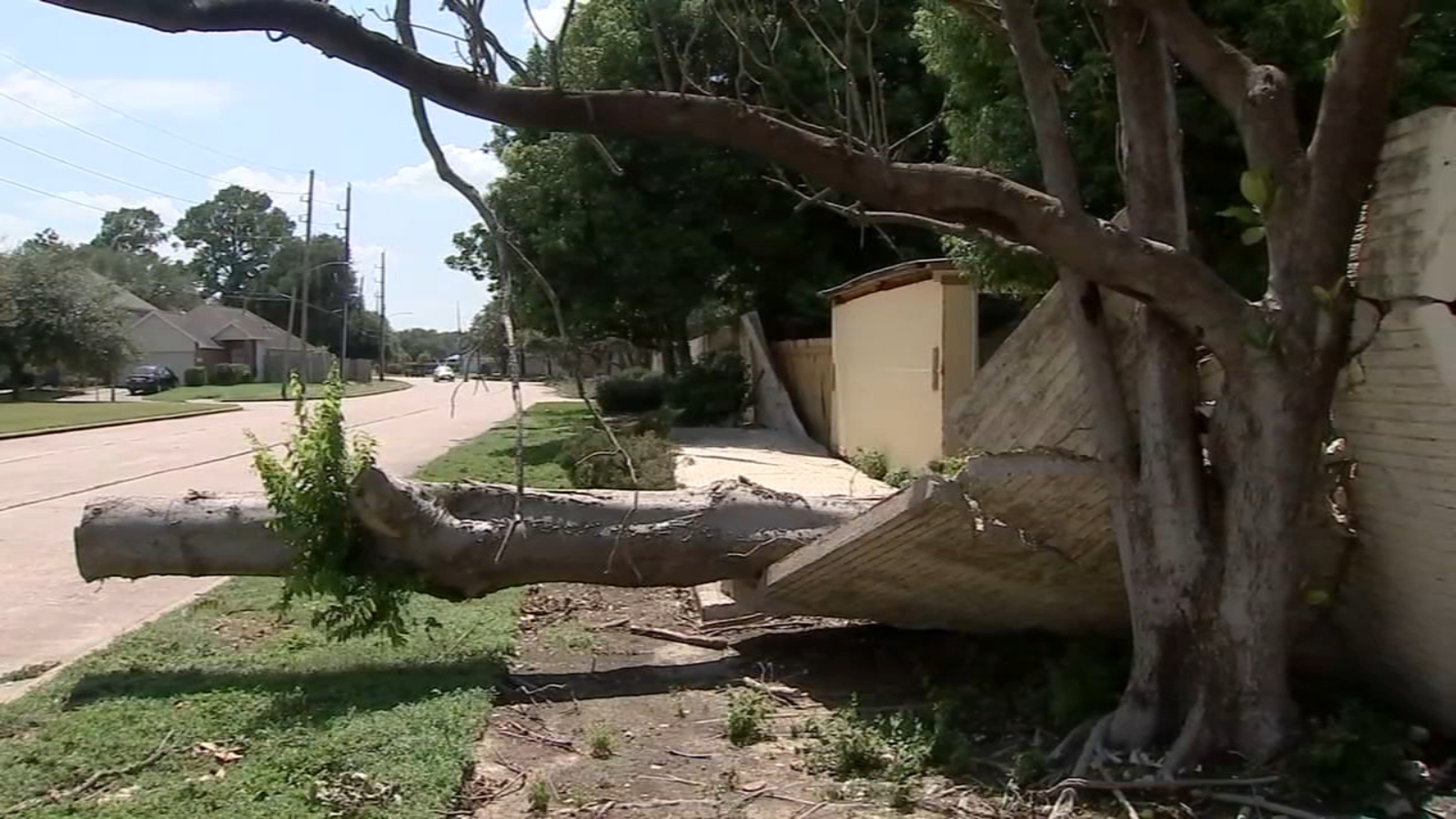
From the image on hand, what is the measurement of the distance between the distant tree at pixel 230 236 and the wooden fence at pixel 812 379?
277ft

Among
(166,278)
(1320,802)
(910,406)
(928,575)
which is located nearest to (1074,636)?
(928,575)

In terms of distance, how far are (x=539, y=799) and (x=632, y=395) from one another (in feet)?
85.0

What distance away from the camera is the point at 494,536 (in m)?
6.93

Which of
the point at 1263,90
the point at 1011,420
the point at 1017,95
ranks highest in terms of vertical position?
the point at 1017,95

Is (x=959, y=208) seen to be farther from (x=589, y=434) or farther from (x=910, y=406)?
(x=589, y=434)

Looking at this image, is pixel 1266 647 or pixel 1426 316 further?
pixel 1266 647

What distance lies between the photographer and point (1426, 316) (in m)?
4.34

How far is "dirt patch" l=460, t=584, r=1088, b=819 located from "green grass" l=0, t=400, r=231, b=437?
873 inches

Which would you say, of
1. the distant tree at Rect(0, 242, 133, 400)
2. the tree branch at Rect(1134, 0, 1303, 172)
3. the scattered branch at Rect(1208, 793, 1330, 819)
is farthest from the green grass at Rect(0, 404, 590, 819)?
the distant tree at Rect(0, 242, 133, 400)

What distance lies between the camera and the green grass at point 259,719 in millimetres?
4797

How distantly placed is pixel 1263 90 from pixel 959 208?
4.12 ft

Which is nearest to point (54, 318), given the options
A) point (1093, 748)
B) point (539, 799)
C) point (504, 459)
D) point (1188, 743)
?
point (504, 459)

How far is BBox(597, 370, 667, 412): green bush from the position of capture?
30.4 m

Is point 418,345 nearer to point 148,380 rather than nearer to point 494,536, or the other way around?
point 148,380
